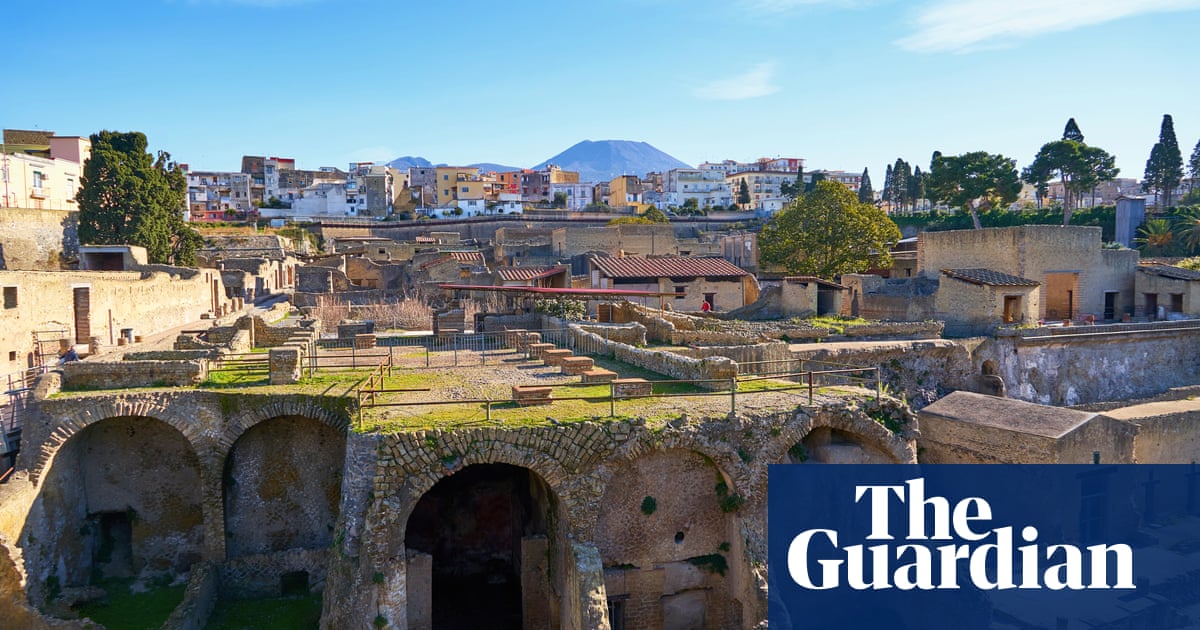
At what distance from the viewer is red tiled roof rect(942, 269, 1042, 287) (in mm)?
27614

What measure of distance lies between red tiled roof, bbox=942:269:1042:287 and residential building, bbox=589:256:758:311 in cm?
953

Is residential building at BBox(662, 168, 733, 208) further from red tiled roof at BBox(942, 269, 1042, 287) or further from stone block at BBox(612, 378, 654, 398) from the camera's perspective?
stone block at BBox(612, 378, 654, 398)

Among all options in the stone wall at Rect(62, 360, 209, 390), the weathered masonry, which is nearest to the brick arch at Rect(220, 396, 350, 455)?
the weathered masonry

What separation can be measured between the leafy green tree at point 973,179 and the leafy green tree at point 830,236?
2376 cm

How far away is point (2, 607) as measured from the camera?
14.2 metres

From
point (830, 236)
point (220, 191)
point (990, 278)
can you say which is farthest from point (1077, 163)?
point (220, 191)

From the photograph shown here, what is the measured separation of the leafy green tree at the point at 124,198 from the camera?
39250 millimetres

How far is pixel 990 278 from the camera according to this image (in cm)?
2903

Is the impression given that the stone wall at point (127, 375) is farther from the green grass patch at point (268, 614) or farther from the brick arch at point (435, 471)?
the brick arch at point (435, 471)

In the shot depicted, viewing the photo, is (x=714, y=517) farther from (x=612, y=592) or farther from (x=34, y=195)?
(x=34, y=195)

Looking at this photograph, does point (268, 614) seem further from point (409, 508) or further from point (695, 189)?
point (695, 189)

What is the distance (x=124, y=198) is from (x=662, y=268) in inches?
1066

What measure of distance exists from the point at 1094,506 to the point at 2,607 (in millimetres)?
21101

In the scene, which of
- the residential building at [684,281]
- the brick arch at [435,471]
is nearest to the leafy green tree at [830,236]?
the residential building at [684,281]
